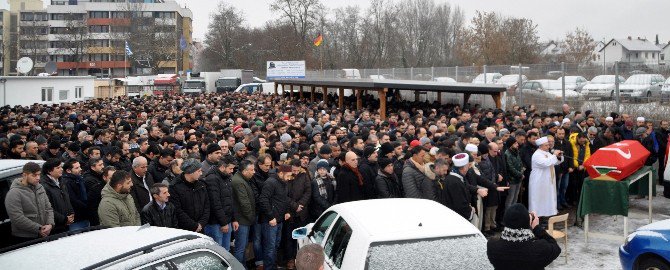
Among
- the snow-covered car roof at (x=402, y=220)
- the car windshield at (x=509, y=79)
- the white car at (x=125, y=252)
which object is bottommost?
the white car at (x=125, y=252)

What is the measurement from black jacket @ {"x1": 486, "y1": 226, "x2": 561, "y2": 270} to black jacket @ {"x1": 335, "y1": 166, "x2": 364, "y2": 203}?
4086mm

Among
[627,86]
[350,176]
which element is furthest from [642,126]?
[350,176]

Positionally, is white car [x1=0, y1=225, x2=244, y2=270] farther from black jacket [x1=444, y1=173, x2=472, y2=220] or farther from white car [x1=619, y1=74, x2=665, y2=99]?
white car [x1=619, y1=74, x2=665, y2=99]

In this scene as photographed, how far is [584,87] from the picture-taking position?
61.6ft

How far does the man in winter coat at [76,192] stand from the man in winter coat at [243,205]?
2034 millimetres

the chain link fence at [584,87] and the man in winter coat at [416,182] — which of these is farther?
the chain link fence at [584,87]

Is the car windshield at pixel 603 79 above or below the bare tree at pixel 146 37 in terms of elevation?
below

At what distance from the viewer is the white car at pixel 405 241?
5000 mm

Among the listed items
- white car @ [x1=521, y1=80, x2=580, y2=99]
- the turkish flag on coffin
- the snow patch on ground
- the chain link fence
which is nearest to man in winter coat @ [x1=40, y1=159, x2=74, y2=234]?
Answer: the snow patch on ground

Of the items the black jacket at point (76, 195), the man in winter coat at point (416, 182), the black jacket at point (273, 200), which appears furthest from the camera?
the man in winter coat at point (416, 182)

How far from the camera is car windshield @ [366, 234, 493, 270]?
496 centimetres

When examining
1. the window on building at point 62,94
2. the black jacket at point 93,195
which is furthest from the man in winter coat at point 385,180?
the window on building at point 62,94

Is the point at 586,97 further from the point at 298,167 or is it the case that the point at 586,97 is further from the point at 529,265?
the point at 529,265

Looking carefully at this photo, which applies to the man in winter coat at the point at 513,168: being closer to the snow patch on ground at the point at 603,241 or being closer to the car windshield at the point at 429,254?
the snow patch on ground at the point at 603,241
